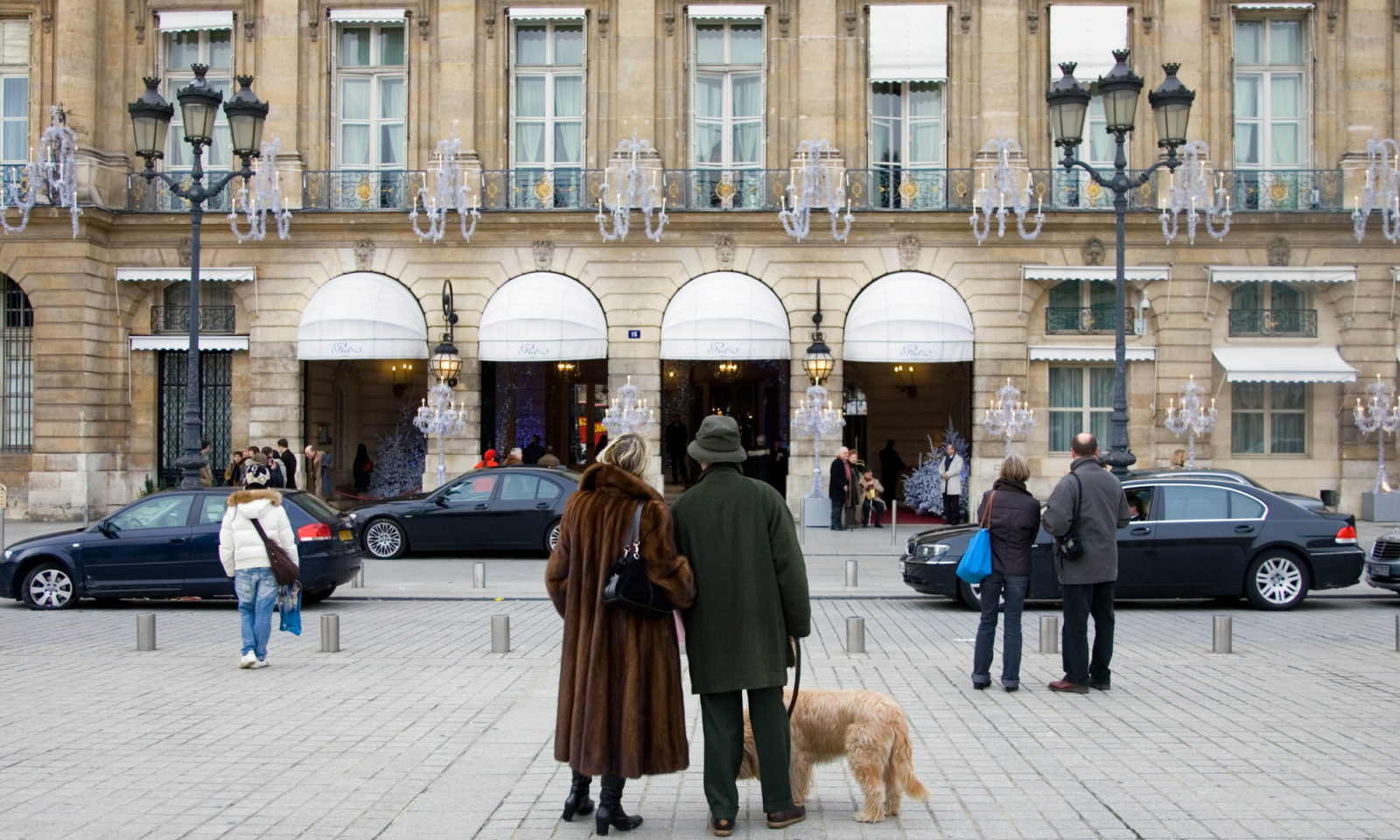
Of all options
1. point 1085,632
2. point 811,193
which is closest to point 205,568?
point 1085,632

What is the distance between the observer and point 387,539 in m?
21.9

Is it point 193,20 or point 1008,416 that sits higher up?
point 193,20

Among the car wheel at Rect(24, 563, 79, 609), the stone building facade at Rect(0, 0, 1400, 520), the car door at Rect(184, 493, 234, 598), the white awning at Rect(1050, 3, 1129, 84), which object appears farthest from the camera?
the white awning at Rect(1050, 3, 1129, 84)

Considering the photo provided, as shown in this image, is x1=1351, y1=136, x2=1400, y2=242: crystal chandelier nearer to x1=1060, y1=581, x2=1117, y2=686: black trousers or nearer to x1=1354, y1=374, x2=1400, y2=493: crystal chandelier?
x1=1354, y1=374, x2=1400, y2=493: crystal chandelier

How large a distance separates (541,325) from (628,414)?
2.65m

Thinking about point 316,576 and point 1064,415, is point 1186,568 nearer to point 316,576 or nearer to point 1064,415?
point 316,576

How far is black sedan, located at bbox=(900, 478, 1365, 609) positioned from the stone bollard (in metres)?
5.48

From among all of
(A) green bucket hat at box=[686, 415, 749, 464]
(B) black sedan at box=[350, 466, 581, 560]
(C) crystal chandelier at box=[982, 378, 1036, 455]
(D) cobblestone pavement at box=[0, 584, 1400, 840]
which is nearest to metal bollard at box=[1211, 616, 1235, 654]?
(D) cobblestone pavement at box=[0, 584, 1400, 840]

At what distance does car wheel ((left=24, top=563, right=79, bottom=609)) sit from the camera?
52.1 feet

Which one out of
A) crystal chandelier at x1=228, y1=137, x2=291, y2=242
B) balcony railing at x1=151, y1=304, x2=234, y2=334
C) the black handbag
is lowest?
the black handbag

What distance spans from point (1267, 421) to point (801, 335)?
1013cm

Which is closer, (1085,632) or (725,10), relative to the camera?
(1085,632)

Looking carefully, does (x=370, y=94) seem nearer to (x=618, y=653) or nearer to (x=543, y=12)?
(x=543, y=12)

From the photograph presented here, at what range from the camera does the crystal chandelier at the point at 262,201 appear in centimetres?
2788
